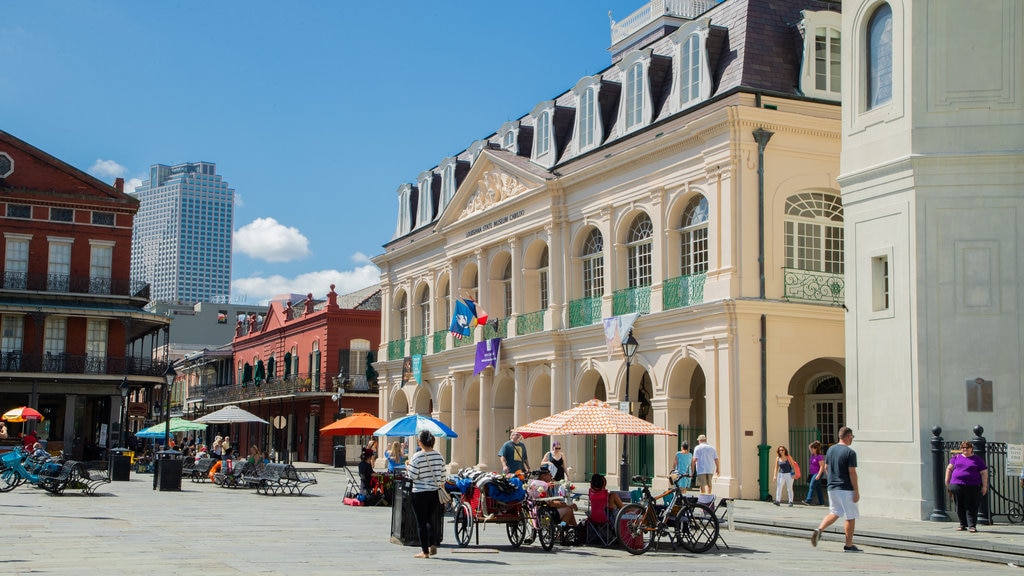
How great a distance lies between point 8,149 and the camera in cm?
4956

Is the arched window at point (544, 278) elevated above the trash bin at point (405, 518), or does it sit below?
above

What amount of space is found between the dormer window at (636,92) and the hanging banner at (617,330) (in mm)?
5166

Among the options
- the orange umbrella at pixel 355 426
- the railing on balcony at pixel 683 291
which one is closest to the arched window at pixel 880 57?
the railing on balcony at pixel 683 291

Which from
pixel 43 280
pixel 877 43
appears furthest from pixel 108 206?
pixel 877 43

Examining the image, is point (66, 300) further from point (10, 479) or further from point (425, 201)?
point (10, 479)

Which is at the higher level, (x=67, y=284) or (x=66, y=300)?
(x=67, y=284)

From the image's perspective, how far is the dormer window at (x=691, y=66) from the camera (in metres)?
29.2

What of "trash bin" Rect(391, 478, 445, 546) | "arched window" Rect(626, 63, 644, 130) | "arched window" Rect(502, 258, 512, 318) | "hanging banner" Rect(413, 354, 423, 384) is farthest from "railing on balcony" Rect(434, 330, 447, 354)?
"trash bin" Rect(391, 478, 445, 546)

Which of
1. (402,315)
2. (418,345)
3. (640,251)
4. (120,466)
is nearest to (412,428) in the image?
(640,251)

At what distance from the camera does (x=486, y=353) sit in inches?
1532

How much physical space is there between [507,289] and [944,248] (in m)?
20.6

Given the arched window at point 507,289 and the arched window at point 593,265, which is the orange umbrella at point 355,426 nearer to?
the arched window at point 593,265

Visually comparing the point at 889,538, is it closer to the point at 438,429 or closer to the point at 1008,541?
the point at 1008,541

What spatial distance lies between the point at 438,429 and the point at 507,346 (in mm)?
10316
